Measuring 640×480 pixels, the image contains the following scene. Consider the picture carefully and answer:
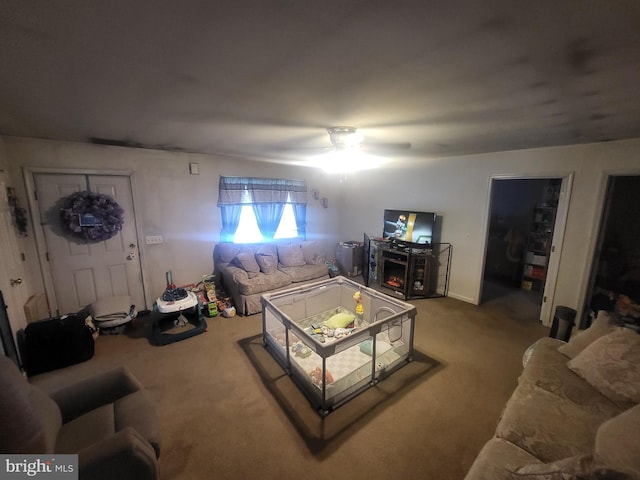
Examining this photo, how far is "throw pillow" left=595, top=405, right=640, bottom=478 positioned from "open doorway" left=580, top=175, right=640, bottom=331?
2.51 m

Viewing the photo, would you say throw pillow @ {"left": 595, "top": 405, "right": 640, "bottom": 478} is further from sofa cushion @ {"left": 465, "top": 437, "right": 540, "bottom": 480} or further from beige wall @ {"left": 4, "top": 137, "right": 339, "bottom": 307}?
beige wall @ {"left": 4, "top": 137, "right": 339, "bottom": 307}

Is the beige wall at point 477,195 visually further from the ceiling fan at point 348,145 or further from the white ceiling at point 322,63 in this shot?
the ceiling fan at point 348,145

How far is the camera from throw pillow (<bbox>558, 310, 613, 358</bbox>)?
74.6 inches

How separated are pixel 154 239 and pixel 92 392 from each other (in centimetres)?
231

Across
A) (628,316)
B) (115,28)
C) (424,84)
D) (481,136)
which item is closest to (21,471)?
(115,28)

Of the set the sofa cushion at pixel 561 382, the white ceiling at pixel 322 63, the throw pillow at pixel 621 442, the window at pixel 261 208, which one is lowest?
the sofa cushion at pixel 561 382

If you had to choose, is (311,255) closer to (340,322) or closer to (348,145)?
(340,322)

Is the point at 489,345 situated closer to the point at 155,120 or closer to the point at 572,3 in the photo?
the point at 572,3

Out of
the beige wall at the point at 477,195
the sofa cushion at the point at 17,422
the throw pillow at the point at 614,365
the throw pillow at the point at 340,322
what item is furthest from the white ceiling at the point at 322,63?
the throw pillow at the point at 340,322

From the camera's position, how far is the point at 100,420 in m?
1.52

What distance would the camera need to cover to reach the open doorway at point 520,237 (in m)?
4.25

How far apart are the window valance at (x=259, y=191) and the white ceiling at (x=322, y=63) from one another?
1.97 meters

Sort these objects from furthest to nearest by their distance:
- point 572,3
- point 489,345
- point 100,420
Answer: point 489,345 → point 100,420 → point 572,3

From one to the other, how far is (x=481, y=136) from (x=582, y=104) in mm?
912
